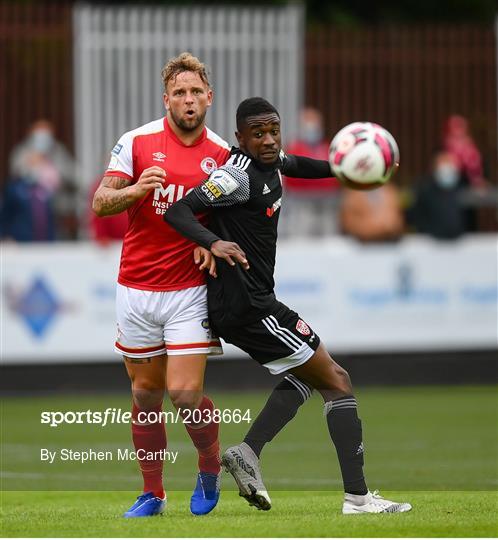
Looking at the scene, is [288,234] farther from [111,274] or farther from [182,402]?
[182,402]

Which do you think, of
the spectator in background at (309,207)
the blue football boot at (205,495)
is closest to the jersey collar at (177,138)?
the blue football boot at (205,495)

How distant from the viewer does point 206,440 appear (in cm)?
870

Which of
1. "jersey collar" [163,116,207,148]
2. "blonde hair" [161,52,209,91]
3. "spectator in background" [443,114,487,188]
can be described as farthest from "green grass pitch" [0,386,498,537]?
"spectator in background" [443,114,487,188]

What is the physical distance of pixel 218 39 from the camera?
18.7m

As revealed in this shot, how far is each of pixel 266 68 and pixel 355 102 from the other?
1.54m

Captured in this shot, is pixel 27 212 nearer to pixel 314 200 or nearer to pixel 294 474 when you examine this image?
pixel 314 200

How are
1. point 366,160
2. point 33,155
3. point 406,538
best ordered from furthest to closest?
point 33,155
point 366,160
point 406,538

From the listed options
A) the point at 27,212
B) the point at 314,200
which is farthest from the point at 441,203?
the point at 27,212

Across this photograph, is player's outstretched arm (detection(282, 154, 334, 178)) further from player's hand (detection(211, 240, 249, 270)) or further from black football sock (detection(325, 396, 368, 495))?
black football sock (detection(325, 396, 368, 495))

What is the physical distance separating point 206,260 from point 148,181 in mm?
537

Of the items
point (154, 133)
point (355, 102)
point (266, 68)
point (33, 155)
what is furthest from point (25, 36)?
point (154, 133)

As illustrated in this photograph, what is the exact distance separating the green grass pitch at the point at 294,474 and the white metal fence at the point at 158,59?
161 inches

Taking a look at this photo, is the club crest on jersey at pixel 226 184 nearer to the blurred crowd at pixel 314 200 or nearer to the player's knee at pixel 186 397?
the player's knee at pixel 186 397

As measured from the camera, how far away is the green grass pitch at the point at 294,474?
7.93 meters
